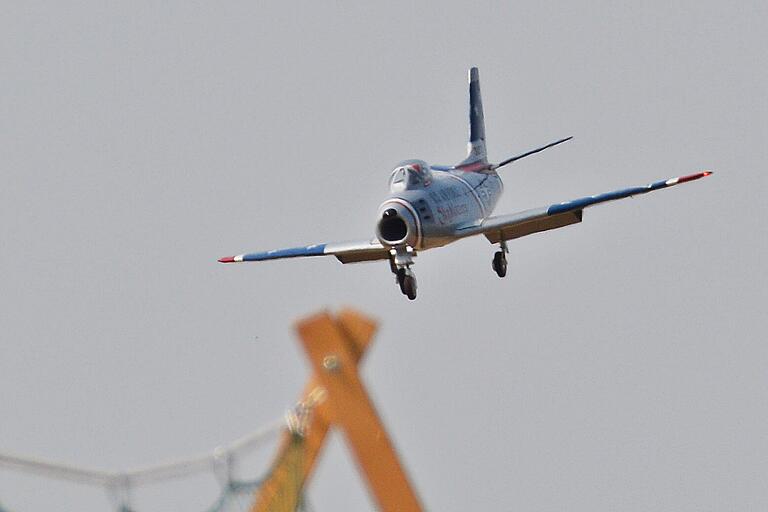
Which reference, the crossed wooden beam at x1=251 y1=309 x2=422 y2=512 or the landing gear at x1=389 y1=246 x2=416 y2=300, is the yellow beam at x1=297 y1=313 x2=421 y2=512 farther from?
the landing gear at x1=389 y1=246 x2=416 y2=300

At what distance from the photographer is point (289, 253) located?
46719 mm

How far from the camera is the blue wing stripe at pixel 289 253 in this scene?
150ft

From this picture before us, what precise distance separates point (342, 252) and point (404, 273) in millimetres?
3737

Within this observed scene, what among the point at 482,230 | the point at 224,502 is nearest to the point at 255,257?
the point at 482,230

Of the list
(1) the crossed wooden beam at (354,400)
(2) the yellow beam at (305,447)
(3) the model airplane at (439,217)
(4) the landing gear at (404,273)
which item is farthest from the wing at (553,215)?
(1) the crossed wooden beam at (354,400)

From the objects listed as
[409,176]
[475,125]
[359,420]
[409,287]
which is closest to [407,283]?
[409,287]

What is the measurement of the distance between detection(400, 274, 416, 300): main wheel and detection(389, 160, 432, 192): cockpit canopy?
88.6 inches

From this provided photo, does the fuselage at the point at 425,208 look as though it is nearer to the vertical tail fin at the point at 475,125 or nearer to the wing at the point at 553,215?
the wing at the point at 553,215

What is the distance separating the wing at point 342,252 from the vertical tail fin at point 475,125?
265 inches

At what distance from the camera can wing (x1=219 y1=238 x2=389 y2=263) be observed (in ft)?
146

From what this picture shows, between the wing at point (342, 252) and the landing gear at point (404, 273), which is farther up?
the wing at point (342, 252)

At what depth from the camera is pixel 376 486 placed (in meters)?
10.7

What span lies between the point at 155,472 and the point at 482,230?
33.0 metres

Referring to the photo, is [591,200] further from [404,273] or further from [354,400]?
[354,400]
